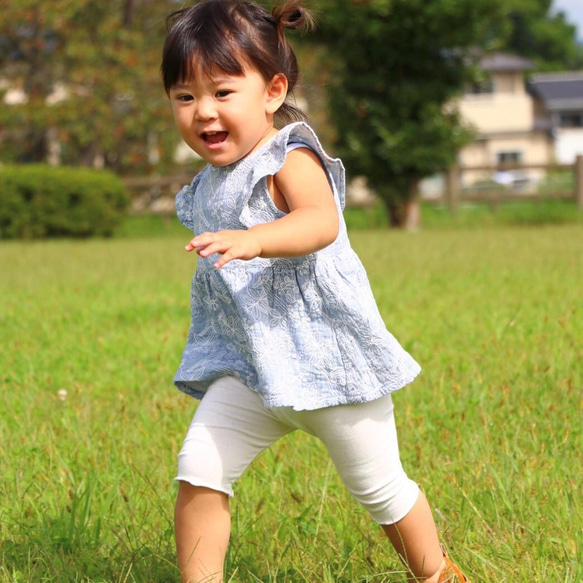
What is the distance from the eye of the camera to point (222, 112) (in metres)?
2.35

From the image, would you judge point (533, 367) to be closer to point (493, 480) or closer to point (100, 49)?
point (493, 480)

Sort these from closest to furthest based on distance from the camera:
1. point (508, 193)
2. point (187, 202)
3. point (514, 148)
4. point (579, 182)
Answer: point (187, 202) → point (579, 182) → point (508, 193) → point (514, 148)

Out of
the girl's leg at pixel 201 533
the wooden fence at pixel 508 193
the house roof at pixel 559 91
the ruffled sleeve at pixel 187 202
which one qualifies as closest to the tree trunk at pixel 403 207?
the wooden fence at pixel 508 193

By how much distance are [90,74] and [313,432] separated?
21.9 m

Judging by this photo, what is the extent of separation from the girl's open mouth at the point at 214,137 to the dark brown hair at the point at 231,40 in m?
0.15

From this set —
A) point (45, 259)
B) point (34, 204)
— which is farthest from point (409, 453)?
point (34, 204)

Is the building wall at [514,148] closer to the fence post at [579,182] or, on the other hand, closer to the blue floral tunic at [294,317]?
the fence post at [579,182]

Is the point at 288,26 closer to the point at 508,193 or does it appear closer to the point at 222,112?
the point at 222,112

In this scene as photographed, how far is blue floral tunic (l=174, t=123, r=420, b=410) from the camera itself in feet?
7.60

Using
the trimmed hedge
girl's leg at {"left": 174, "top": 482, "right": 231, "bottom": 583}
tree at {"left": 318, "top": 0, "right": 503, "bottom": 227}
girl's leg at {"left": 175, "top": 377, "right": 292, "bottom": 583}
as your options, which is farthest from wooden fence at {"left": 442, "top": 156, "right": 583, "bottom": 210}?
girl's leg at {"left": 174, "top": 482, "right": 231, "bottom": 583}

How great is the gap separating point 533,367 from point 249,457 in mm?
2547

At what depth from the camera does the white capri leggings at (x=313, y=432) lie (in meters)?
2.35

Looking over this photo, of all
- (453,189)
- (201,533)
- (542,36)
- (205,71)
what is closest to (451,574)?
(201,533)

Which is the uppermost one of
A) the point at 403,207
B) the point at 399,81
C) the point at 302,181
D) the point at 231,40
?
the point at 399,81
